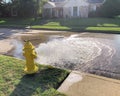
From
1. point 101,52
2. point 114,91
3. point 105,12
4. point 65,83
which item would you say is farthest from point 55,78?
point 105,12

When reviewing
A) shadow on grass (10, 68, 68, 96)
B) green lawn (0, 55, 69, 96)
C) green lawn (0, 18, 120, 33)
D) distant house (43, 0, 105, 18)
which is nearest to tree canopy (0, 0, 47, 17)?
distant house (43, 0, 105, 18)

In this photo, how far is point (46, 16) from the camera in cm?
3891

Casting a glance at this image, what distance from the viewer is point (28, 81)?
6.03 m

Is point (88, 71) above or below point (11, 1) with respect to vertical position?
below

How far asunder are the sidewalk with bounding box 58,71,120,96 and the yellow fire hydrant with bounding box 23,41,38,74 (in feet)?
3.52

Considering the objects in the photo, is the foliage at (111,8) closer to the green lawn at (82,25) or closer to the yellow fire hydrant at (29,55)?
the green lawn at (82,25)

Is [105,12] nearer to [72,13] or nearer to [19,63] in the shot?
[72,13]

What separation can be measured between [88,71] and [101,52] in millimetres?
3170

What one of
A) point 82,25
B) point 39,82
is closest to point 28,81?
point 39,82

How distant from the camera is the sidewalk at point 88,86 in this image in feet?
17.7

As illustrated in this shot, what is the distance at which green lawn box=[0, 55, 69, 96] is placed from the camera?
536 centimetres

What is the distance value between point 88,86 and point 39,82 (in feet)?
4.46

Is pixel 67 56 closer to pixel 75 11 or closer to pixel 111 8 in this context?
pixel 111 8

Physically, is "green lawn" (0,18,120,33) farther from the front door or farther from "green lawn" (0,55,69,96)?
"green lawn" (0,55,69,96)
